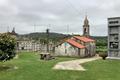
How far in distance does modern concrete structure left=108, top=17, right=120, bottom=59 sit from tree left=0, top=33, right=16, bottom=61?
29.9m

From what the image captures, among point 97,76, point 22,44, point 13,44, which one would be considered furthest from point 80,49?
point 22,44

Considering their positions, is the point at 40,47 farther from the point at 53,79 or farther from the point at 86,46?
the point at 53,79

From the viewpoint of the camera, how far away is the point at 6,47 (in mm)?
42344

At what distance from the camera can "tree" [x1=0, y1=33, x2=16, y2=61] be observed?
137 feet

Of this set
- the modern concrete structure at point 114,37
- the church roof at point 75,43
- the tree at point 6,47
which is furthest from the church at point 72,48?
the tree at point 6,47

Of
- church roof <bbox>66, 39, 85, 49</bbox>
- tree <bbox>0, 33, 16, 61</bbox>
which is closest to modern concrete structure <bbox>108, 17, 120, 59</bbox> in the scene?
church roof <bbox>66, 39, 85, 49</bbox>

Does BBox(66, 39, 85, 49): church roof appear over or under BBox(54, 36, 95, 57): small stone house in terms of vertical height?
over

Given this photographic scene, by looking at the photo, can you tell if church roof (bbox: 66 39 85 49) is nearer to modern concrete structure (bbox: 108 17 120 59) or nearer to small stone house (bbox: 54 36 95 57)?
small stone house (bbox: 54 36 95 57)

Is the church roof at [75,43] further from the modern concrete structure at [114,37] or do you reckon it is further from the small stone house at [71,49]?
the modern concrete structure at [114,37]

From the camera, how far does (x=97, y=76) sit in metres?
35.3

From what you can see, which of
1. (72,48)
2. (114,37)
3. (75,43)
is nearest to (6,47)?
(72,48)

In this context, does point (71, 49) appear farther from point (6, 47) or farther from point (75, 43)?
point (6, 47)

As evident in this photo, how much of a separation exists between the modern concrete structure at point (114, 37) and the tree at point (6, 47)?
29.9 metres

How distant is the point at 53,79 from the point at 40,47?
235ft
